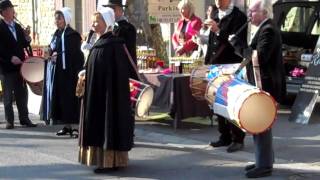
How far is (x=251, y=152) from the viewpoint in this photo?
8.14 meters

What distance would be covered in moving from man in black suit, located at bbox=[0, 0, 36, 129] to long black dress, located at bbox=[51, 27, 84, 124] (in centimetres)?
95

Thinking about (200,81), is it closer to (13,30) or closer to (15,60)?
(15,60)

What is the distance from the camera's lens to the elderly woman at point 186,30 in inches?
390

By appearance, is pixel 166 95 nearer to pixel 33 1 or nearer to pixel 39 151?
pixel 39 151

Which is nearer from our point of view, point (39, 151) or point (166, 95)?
point (39, 151)

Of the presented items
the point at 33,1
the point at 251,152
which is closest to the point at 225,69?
the point at 251,152

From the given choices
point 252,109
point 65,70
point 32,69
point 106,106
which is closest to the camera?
point 252,109

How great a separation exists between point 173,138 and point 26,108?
2.55 metres

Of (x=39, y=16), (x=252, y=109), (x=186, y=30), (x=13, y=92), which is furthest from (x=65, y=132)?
(x=39, y=16)

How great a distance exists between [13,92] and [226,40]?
383 cm

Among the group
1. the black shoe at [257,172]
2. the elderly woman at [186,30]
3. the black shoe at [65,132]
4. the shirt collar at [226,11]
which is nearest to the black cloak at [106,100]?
the black shoe at [257,172]

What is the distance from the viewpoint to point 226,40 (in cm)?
816

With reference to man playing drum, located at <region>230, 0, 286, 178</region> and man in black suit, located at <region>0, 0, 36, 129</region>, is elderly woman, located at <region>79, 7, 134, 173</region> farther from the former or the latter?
man in black suit, located at <region>0, 0, 36, 129</region>

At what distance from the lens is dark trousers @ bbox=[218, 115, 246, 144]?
816 cm
